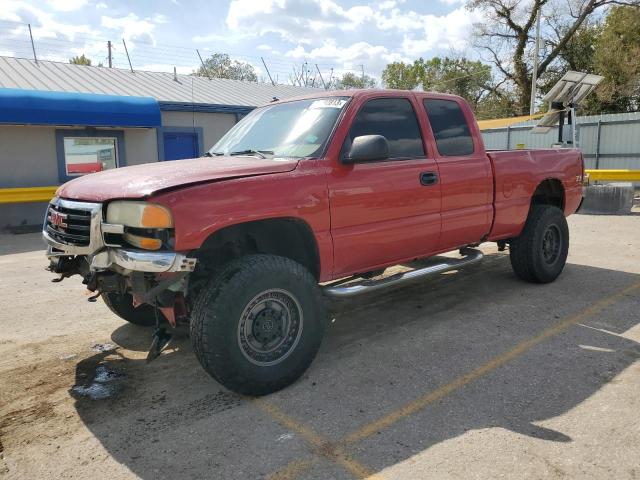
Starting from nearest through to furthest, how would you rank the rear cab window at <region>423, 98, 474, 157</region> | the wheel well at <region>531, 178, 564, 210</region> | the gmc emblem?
the gmc emblem → the rear cab window at <region>423, 98, 474, 157</region> → the wheel well at <region>531, 178, 564, 210</region>

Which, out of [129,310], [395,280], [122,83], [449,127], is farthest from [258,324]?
[122,83]

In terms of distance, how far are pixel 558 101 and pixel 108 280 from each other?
13.0m

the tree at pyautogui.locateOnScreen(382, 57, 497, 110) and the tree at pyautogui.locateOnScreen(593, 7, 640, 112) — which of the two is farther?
the tree at pyautogui.locateOnScreen(382, 57, 497, 110)

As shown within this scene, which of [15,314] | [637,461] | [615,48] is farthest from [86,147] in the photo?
[615,48]

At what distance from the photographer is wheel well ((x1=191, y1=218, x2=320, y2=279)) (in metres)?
3.73

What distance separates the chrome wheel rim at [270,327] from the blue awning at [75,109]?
11.0 m

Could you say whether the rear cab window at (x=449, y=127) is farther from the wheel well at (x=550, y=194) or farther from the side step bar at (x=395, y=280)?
the wheel well at (x=550, y=194)

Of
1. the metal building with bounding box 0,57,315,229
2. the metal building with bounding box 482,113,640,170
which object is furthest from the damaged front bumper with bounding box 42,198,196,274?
the metal building with bounding box 482,113,640,170

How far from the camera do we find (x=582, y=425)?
3.09m

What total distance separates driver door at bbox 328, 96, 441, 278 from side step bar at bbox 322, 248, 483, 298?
0.42ft

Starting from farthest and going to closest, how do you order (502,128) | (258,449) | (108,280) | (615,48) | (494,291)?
1. (615,48)
2. (502,128)
3. (494,291)
4. (108,280)
5. (258,449)

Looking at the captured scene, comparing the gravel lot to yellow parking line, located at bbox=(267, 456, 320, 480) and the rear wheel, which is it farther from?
the rear wheel

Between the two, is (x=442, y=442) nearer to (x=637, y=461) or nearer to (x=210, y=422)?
(x=637, y=461)

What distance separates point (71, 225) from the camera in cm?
357
